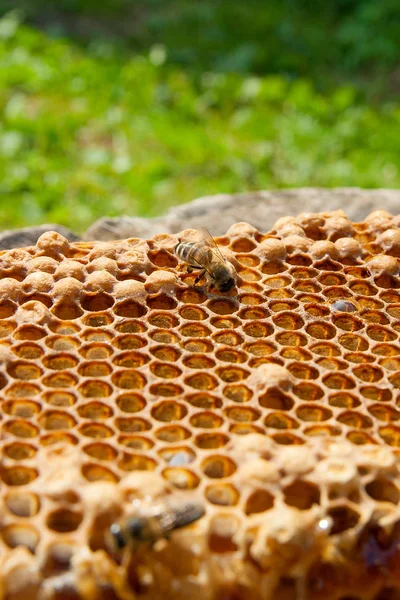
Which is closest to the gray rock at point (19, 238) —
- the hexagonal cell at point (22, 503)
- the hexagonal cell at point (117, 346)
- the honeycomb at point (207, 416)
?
the honeycomb at point (207, 416)

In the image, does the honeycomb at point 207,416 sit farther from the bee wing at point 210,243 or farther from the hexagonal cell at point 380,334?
the bee wing at point 210,243

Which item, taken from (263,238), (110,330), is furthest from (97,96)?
(110,330)

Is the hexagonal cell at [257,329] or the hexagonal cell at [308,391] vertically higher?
the hexagonal cell at [257,329]

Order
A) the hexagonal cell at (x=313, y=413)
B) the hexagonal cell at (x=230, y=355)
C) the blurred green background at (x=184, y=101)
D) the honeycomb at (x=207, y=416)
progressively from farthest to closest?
the blurred green background at (x=184, y=101) → the hexagonal cell at (x=230, y=355) → the hexagonal cell at (x=313, y=413) → the honeycomb at (x=207, y=416)

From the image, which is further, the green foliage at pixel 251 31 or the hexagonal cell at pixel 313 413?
the green foliage at pixel 251 31

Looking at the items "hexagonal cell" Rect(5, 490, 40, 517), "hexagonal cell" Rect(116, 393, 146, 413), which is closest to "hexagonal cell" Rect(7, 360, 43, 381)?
"hexagonal cell" Rect(116, 393, 146, 413)

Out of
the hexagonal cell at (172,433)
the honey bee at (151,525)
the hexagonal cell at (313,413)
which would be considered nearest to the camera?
the honey bee at (151,525)

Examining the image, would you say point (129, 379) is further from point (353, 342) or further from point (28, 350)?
point (353, 342)
